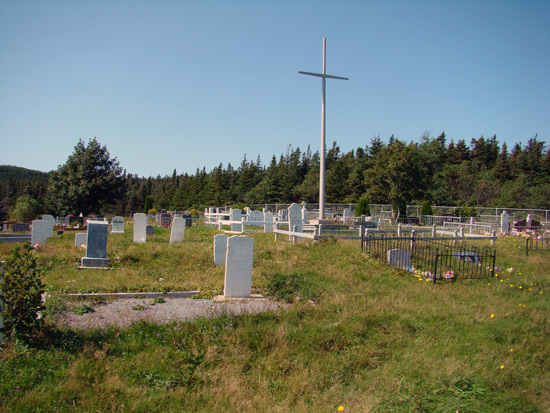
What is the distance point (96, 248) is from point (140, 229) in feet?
19.8

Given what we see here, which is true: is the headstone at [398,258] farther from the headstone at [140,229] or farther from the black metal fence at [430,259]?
the headstone at [140,229]

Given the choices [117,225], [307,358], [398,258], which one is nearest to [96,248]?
[307,358]

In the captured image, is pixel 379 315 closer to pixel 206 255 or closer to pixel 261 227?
pixel 206 255

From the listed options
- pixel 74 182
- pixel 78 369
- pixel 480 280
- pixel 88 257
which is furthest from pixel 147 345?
pixel 74 182

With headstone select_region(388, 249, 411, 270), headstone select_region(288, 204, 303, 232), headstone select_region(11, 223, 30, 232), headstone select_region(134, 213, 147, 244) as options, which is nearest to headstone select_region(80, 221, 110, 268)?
headstone select_region(134, 213, 147, 244)

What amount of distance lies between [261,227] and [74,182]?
89.4ft

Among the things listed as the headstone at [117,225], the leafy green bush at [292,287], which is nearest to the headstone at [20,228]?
the headstone at [117,225]

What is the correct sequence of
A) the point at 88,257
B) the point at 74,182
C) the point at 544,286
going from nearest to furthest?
the point at 544,286 < the point at 88,257 < the point at 74,182

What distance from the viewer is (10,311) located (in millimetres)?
5199

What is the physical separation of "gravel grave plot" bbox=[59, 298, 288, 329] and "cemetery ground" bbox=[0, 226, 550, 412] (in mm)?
280

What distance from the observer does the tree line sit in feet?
145

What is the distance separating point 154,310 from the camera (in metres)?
7.32

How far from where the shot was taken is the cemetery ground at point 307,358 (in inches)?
175

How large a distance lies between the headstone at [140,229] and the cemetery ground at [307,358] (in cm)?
822
